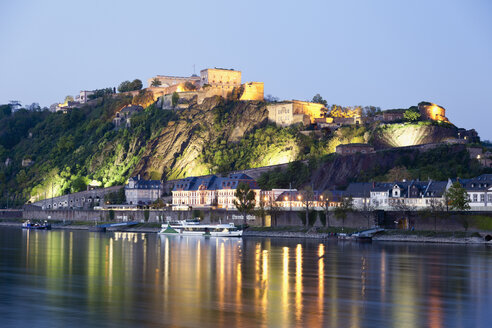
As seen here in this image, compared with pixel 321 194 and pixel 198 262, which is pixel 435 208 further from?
pixel 198 262

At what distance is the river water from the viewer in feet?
76.2

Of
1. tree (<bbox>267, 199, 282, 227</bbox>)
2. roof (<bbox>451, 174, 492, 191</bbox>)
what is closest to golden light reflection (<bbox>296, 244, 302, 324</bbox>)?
tree (<bbox>267, 199, 282, 227</bbox>)

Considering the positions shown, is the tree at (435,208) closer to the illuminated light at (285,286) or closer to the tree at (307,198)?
the tree at (307,198)

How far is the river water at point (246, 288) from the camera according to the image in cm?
2322

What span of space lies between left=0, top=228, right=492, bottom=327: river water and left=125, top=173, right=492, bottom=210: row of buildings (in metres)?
16.0

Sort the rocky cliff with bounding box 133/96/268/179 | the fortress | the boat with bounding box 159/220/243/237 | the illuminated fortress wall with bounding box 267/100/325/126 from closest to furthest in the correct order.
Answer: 1. the boat with bounding box 159/220/243/237
2. the illuminated fortress wall with bounding box 267/100/325/126
3. the rocky cliff with bounding box 133/96/268/179
4. the fortress

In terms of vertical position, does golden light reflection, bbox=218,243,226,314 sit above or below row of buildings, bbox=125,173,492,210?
below

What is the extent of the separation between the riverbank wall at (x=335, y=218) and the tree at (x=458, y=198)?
1245 mm

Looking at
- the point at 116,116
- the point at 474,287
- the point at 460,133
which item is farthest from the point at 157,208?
the point at 474,287

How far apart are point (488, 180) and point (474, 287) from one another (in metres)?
34.8

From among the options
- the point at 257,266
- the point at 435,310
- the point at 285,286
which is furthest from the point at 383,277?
the point at 435,310

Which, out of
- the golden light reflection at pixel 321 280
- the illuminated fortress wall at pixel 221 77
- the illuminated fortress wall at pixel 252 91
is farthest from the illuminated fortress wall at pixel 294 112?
the golden light reflection at pixel 321 280

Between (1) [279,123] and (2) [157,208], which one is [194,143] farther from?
→ (2) [157,208]

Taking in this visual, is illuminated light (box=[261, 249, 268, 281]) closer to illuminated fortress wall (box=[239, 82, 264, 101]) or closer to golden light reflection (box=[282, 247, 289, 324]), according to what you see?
golden light reflection (box=[282, 247, 289, 324])
